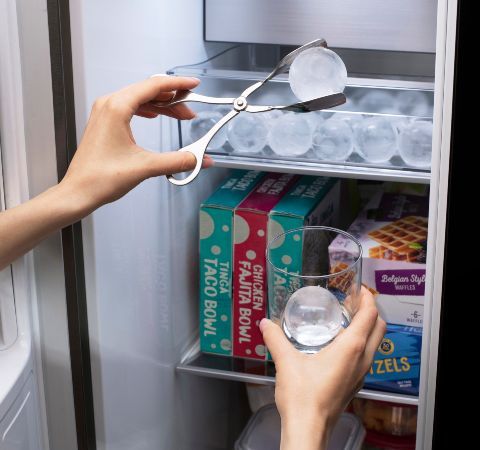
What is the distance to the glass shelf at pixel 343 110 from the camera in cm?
137

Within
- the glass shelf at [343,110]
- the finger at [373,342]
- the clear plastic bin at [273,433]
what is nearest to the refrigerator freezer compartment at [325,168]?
the glass shelf at [343,110]

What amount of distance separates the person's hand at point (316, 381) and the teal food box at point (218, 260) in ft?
1.73

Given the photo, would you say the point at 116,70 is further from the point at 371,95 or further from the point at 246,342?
the point at 246,342

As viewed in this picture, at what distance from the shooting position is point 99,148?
1095 millimetres

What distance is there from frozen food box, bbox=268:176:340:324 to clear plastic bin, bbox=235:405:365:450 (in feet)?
1.32

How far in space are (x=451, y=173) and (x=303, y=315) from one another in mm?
316

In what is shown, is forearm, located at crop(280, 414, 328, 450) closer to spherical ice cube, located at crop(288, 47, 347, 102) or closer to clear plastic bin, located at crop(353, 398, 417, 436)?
spherical ice cube, located at crop(288, 47, 347, 102)

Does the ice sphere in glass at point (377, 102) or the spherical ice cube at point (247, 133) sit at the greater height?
the ice sphere in glass at point (377, 102)

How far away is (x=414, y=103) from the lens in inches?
55.4

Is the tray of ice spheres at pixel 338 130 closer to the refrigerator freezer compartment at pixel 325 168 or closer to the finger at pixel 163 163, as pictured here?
the refrigerator freezer compartment at pixel 325 168

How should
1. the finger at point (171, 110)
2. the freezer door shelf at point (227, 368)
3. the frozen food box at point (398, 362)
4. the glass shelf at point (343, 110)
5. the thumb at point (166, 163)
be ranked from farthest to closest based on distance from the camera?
1. the freezer door shelf at point (227, 368)
2. the frozen food box at point (398, 362)
3. the glass shelf at point (343, 110)
4. the finger at point (171, 110)
5. the thumb at point (166, 163)

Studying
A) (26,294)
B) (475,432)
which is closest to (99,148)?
(26,294)

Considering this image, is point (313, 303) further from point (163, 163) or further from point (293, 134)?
point (293, 134)

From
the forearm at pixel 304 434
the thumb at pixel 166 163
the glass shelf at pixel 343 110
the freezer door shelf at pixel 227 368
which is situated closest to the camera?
the forearm at pixel 304 434
